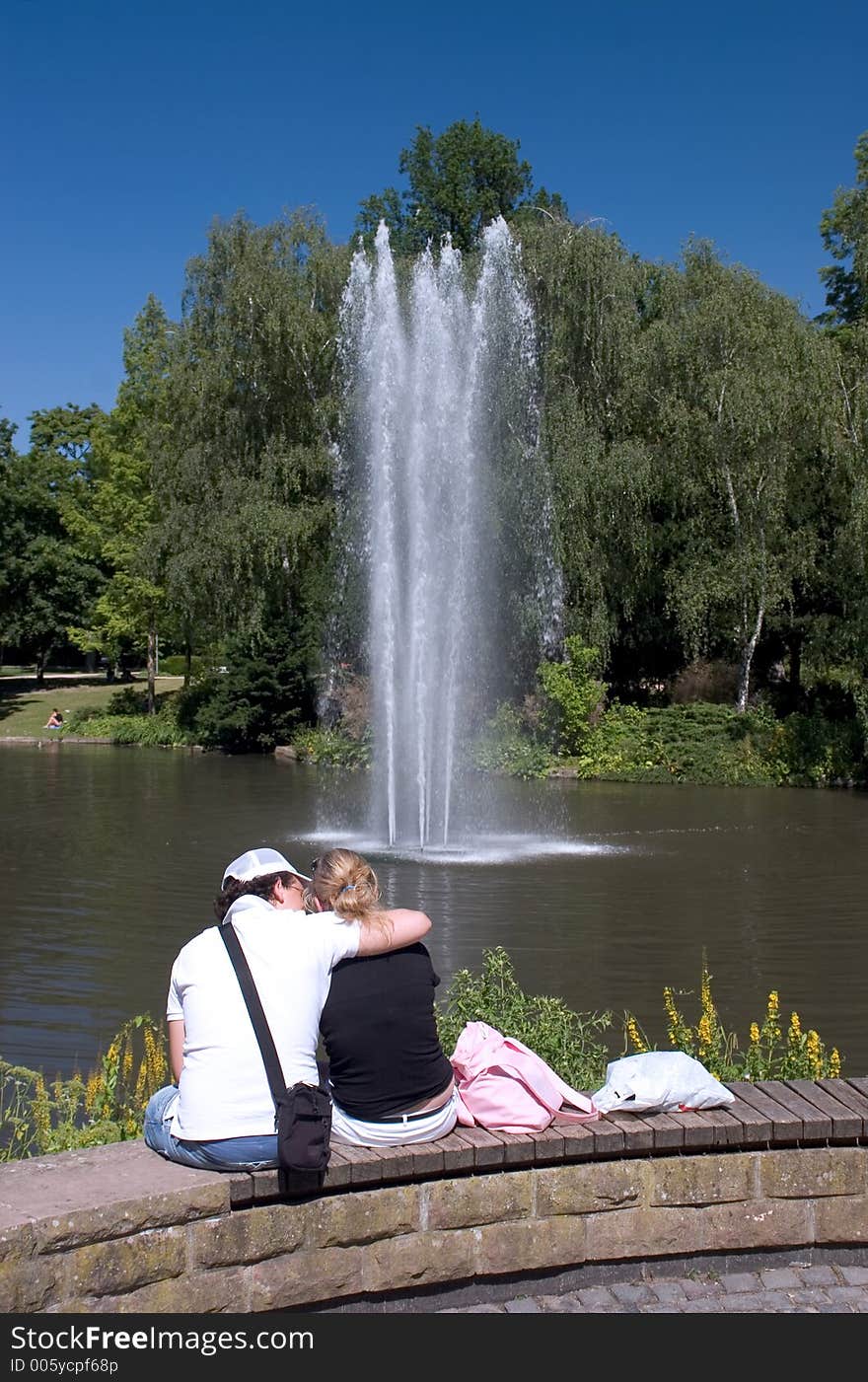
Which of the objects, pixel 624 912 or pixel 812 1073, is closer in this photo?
pixel 812 1073

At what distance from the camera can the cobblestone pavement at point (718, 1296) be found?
4.18 metres

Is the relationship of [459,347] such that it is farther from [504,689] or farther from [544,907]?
[544,907]

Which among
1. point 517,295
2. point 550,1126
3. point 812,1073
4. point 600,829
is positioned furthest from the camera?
point 517,295

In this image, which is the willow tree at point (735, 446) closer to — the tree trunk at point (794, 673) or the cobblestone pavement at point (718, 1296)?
the tree trunk at point (794, 673)

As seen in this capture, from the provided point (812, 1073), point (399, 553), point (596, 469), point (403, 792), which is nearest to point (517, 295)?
point (596, 469)

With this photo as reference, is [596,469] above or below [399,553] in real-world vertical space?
above

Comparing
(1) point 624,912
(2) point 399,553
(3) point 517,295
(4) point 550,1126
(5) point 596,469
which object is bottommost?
(1) point 624,912

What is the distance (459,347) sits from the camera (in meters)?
24.8

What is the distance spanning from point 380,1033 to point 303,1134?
1.87 feet

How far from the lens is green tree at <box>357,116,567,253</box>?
156 ft

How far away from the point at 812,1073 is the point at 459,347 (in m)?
20.3
